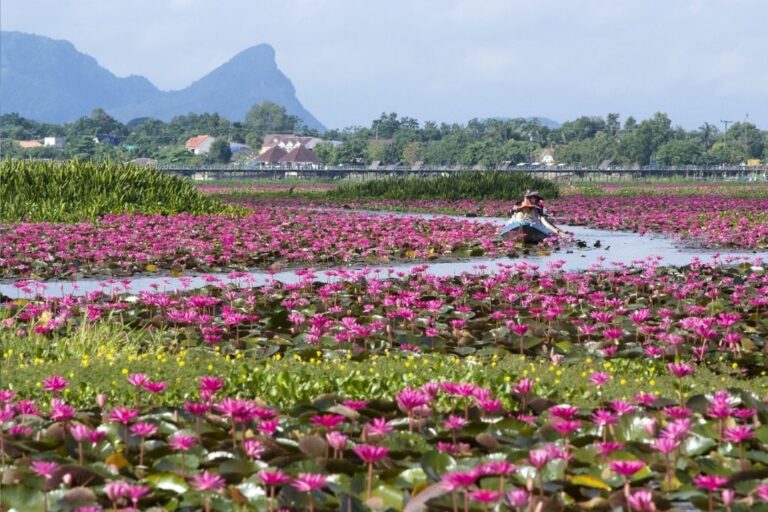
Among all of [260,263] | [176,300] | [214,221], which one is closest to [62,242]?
[260,263]

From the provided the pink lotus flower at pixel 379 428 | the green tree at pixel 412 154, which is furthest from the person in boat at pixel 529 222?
the green tree at pixel 412 154

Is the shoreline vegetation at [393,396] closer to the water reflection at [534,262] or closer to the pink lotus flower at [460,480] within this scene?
the pink lotus flower at [460,480]

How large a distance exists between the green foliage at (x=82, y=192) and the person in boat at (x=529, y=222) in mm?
9989

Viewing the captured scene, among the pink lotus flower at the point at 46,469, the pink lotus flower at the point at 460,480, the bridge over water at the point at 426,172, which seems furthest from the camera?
the bridge over water at the point at 426,172

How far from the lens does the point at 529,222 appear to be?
21.1 meters

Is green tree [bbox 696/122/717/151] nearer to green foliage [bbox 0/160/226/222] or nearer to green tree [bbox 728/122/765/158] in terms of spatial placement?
green tree [bbox 728/122/765/158]

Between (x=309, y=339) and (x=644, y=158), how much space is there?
160554mm

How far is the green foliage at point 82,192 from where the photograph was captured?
25.9 meters

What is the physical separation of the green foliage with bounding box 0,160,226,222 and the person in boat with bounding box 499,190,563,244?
999 centimetres

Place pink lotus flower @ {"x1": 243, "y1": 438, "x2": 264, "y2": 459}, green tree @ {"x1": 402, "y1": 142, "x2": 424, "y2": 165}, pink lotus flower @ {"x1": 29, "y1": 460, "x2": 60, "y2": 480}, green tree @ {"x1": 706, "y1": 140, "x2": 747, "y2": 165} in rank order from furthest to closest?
green tree @ {"x1": 402, "y1": 142, "x2": 424, "y2": 165}, green tree @ {"x1": 706, "y1": 140, "x2": 747, "y2": 165}, pink lotus flower @ {"x1": 243, "y1": 438, "x2": 264, "y2": 459}, pink lotus flower @ {"x1": 29, "y1": 460, "x2": 60, "y2": 480}

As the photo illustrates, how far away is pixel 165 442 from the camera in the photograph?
17.6 feet

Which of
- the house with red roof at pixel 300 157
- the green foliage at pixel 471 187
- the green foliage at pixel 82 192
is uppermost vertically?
the green foliage at pixel 82 192

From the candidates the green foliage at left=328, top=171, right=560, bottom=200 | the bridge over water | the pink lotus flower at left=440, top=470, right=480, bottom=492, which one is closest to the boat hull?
the pink lotus flower at left=440, top=470, right=480, bottom=492

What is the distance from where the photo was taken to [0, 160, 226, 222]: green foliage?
2591cm
